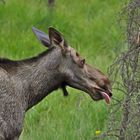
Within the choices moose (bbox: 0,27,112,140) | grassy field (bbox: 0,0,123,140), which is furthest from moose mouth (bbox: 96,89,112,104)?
grassy field (bbox: 0,0,123,140)

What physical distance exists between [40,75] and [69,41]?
15.7 ft

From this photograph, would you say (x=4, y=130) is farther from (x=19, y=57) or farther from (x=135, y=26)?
(x=19, y=57)

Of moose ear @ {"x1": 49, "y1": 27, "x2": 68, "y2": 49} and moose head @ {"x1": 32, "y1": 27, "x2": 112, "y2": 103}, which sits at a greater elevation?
moose ear @ {"x1": 49, "y1": 27, "x2": 68, "y2": 49}

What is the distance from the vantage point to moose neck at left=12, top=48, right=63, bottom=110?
7.45m

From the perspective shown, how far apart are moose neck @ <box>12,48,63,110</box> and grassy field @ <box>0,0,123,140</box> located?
104cm

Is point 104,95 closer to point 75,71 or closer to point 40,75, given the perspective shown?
point 75,71

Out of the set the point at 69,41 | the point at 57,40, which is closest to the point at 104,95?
the point at 57,40

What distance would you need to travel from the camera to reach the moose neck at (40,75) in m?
7.45

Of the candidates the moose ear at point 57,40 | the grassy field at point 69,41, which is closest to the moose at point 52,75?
the moose ear at point 57,40

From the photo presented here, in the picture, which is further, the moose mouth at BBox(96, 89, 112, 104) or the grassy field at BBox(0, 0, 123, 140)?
the grassy field at BBox(0, 0, 123, 140)

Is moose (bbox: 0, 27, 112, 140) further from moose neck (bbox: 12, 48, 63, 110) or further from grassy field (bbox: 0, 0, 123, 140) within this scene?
grassy field (bbox: 0, 0, 123, 140)

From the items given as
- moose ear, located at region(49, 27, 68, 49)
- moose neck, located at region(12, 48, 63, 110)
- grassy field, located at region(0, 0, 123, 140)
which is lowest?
grassy field, located at region(0, 0, 123, 140)

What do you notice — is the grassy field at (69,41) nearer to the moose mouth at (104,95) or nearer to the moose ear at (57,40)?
the moose mouth at (104,95)

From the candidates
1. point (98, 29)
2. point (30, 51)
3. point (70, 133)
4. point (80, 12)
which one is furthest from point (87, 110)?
point (80, 12)
